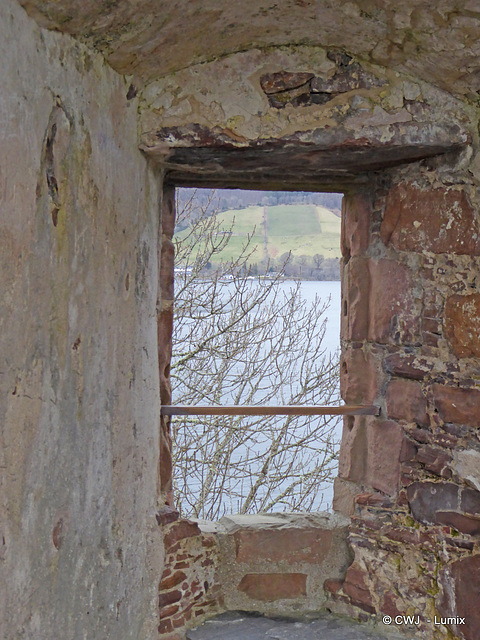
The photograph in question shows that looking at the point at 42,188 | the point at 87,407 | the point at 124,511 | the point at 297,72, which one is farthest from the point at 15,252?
the point at 297,72

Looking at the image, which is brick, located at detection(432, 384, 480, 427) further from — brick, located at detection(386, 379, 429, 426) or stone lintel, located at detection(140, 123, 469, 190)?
stone lintel, located at detection(140, 123, 469, 190)

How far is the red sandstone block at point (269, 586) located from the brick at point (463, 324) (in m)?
1.10

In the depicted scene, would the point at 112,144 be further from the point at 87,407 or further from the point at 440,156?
the point at 440,156

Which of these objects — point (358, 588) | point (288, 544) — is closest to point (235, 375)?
point (288, 544)

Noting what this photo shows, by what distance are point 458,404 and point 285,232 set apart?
512 cm

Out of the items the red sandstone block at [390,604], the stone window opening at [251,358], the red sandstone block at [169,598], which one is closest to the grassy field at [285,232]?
the stone window opening at [251,358]

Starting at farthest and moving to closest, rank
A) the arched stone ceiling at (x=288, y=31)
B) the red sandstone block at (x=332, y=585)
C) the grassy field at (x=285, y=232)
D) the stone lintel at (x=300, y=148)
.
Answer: the grassy field at (x=285, y=232)
the red sandstone block at (x=332, y=585)
the stone lintel at (x=300, y=148)
the arched stone ceiling at (x=288, y=31)

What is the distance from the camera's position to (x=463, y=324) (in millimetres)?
2178

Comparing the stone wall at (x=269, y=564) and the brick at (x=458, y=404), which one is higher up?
the brick at (x=458, y=404)

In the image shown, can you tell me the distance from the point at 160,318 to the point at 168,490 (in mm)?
635

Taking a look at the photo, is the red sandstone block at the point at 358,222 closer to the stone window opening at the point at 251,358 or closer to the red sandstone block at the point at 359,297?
the red sandstone block at the point at 359,297

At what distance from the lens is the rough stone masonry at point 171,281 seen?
4.57 feet

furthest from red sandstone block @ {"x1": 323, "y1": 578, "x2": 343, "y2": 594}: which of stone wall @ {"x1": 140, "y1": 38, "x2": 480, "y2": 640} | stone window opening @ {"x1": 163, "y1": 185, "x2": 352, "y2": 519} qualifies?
stone window opening @ {"x1": 163, "y1": 185, "x2": 352, "y2": 519}

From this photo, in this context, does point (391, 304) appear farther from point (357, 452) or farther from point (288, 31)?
point (288, 31)
